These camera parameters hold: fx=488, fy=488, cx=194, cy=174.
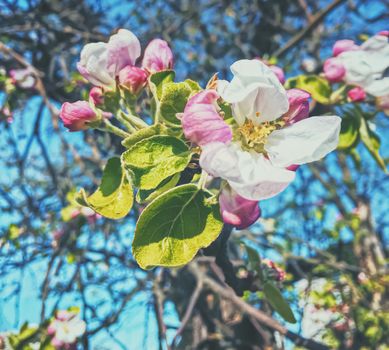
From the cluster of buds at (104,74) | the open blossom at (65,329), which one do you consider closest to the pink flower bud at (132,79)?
the cluster of buds at (104,74)

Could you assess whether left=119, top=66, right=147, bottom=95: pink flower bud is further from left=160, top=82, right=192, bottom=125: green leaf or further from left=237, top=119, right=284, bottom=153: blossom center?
left=237, top=119, right=284, bottom=153: blossom center

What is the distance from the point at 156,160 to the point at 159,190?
0.10 m

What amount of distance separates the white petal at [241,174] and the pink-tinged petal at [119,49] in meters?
0.40

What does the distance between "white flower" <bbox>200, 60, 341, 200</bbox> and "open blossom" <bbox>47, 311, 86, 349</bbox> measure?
49.8 inches

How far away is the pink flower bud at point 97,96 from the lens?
1.12m

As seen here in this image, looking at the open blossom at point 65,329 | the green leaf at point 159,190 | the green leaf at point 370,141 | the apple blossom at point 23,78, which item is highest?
the apple blossom at point 23,78

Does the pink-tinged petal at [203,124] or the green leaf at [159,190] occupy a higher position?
the pink-tinged petal at [203,124]

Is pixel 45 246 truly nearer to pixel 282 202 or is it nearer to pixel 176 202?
pixel 176 202

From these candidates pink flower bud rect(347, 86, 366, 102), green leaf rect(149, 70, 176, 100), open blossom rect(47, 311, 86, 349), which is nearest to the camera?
green leaf rect(149, 70, 176, 100)

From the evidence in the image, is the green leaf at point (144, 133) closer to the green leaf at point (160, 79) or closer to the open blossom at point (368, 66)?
the green leaf at point (160, 79)

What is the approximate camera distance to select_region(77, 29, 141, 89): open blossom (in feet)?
3.66

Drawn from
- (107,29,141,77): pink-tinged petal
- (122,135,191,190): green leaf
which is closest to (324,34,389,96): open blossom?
(107,29,141,77): pink-tinged petal

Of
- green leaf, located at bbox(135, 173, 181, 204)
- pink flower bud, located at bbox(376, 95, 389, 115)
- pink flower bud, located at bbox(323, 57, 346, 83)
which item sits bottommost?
pink flower bud, located at bbox(376, 95, 389, 115)

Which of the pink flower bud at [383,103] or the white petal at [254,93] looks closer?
the white petal at [254,93]
